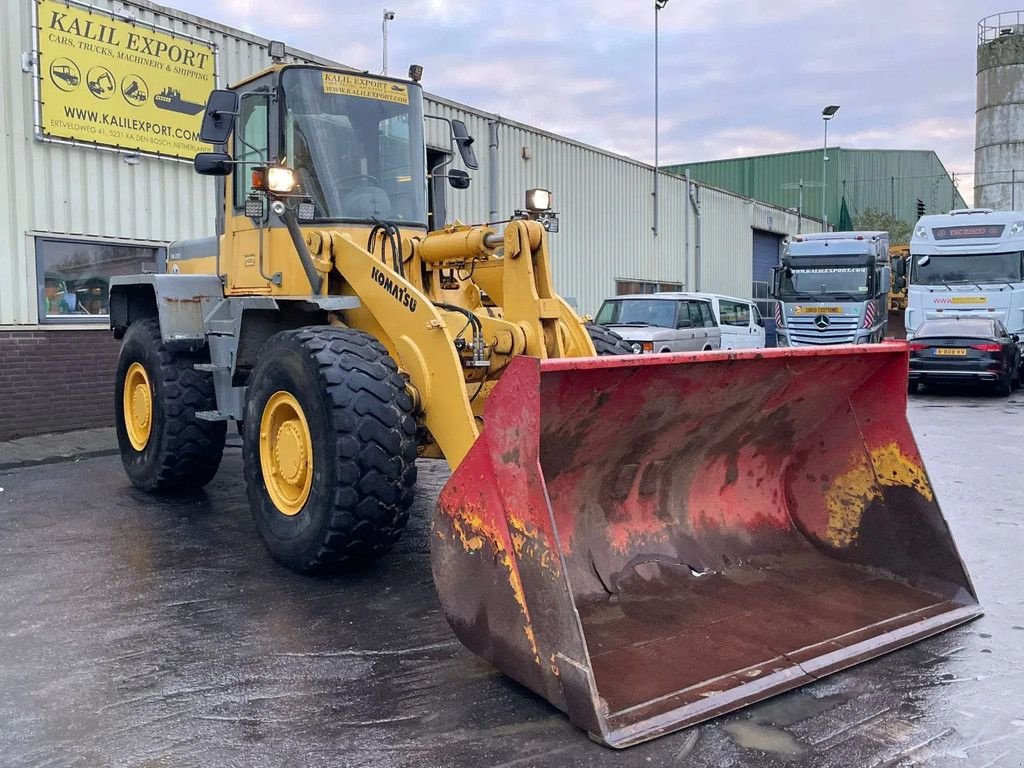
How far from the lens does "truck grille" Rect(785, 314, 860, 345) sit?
2159 cm

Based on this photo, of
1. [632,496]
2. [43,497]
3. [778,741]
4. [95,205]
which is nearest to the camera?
[778,741]

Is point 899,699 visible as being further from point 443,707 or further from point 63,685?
point 63,685

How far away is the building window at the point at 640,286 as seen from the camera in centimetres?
2184

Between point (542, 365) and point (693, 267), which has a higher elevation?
point (693, 267)

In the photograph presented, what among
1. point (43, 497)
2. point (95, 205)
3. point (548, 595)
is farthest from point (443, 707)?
point (95, 205)

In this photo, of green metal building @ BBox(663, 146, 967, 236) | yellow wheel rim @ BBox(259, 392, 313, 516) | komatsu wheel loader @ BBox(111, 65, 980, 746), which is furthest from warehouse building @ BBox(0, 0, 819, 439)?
green metal building @ BBox(663, 146, 967, 236)

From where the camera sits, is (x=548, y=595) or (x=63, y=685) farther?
(x=63, y=685)

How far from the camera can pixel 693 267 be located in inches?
999

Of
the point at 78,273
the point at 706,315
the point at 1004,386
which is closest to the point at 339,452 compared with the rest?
the point at 78,273

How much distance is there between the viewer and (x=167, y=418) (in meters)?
6.78

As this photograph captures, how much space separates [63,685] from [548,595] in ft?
6.65

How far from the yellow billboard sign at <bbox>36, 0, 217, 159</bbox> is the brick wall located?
2.29m

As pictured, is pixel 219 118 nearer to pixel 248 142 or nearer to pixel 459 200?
pixel 248 142

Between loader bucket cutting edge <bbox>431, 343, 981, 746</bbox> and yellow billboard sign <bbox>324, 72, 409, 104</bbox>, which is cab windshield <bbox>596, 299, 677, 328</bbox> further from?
loader bucket cutting edge <bbox>431, 343, 981, 746</bbox>
